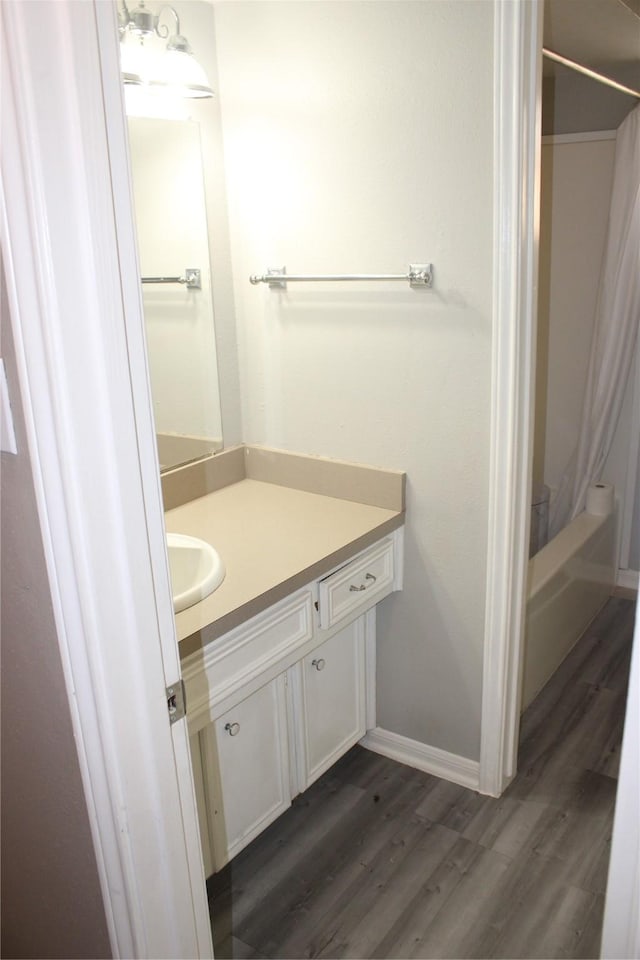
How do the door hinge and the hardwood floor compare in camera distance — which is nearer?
the door hinge

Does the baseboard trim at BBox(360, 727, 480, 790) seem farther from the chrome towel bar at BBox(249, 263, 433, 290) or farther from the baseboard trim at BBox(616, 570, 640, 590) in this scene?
the baseboard trim at BBox(616, 570, 640, 590)

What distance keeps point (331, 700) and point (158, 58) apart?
5.77 feet

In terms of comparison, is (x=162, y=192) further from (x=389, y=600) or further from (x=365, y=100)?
(x=389, y=600)

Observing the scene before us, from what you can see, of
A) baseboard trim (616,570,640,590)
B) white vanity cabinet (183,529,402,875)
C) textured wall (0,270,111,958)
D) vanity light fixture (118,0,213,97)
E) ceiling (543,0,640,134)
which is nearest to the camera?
textured wall (0,270,111,958)

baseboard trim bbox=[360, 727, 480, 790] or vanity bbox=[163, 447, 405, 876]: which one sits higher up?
vanity bbox=[163, 447, 405, 876]

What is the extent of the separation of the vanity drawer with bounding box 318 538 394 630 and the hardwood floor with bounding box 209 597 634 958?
618 millimetres

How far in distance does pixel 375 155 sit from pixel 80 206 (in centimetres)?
130

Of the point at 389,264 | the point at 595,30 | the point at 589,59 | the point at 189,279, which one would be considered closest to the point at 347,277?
the point at 389,264

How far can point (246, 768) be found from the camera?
1920mm

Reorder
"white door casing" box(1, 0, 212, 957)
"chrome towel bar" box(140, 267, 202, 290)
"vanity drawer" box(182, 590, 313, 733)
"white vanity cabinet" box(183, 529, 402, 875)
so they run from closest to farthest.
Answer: "white door casing" box(1, 0, 212, 957) → "vanity drawer" box(182, 590, 313, 733) → "white vanity cabinet" box(183, 529, 402, 875) → "chrome towel bar" box(140, 267, 202, 290)

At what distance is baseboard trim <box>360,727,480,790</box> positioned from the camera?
7.47 feet

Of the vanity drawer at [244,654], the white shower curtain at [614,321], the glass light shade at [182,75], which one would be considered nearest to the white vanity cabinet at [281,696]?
the vanity drawer at [244,654]

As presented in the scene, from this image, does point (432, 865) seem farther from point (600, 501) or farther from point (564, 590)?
point (600, 501)

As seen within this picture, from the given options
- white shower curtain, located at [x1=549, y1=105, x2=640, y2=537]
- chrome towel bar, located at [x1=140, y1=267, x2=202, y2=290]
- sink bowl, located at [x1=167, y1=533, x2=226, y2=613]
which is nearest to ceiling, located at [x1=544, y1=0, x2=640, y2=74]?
white shower curtain, located at [x1=549, y1=105, x2=640, y2=537]
